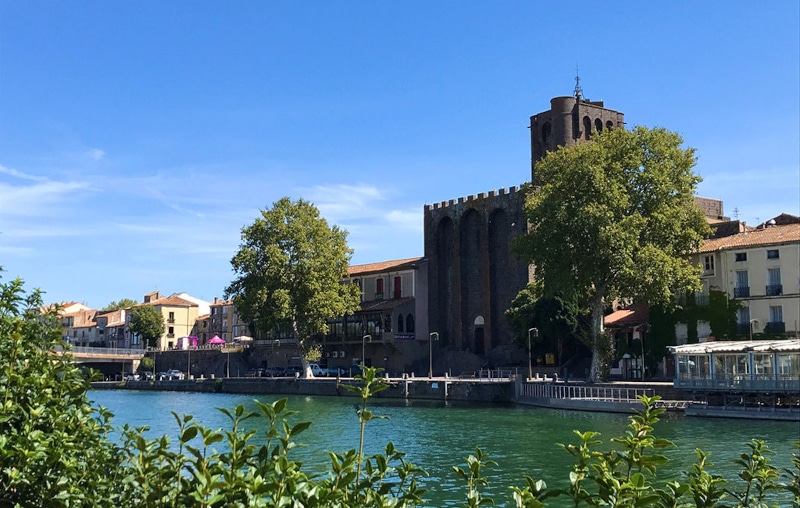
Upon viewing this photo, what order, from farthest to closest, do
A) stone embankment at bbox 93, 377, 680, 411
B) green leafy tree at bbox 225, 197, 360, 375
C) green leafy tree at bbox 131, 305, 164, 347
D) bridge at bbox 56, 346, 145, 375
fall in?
green leafy tree at bbox 131, 305, 164, 347
bridge at bbox 56, 346, 145, 375
green leafy tree at bbox 225, 197, 360, 375
stone embankment at bbox 93, 377, 680, 411

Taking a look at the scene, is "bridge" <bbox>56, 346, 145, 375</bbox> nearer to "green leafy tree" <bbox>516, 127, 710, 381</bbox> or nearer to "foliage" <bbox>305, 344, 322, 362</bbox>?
"foliage" <bbox>305, 344, 322, 362</bbox>

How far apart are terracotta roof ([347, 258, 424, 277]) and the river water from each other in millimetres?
26655

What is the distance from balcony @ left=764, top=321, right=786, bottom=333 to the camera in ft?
153

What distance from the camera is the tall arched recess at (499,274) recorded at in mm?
67125

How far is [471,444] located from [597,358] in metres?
20.5

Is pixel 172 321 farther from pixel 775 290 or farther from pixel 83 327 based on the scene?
pixel 775 290

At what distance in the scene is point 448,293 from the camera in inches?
2822

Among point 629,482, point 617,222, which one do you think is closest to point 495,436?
point 617,222

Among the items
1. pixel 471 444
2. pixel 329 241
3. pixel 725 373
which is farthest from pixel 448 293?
pixel 471 444

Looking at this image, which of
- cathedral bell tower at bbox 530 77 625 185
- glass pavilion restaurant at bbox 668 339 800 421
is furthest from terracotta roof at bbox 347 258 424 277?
glass pavilion restaurant at bbox 668 339 800 421

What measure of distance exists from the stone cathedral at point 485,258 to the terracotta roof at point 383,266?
2.78m

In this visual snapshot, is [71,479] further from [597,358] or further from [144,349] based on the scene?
[144,349]

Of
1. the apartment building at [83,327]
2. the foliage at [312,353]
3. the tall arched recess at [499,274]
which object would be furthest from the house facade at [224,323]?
the tall arched recess at [499,274]

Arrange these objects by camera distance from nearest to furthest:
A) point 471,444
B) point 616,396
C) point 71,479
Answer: point 71,479, point 471,444, point 616,396
